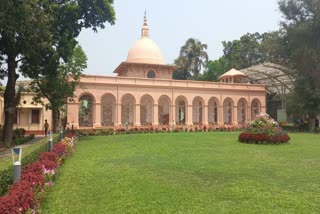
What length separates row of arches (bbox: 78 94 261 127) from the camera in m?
34.2

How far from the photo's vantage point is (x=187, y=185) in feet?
25.7

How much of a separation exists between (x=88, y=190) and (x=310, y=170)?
6208 millimetres

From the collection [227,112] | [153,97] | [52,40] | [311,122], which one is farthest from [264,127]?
[227,112]

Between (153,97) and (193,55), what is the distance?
17139mm

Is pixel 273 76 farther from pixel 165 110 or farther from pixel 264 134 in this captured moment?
pixel 264 134

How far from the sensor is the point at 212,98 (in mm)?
37781

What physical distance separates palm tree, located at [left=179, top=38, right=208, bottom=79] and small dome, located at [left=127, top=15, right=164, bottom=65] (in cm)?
901

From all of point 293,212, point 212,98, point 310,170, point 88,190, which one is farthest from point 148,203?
point 212,98

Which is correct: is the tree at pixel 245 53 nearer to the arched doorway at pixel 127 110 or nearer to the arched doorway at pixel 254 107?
the arched doorway at pixel 254 107

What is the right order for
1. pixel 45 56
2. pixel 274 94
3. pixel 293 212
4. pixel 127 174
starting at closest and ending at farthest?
pixel 293 212 → pixel 127 174 → pixel 45 56 → pixel 274 94

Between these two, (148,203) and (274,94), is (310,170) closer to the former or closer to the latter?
(148,203)

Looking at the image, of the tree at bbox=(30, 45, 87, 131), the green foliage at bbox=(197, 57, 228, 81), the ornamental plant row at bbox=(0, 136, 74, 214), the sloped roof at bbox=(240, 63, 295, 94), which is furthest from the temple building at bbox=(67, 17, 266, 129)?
the ornamental plant row at bbox=(0, 136, 74, 214)

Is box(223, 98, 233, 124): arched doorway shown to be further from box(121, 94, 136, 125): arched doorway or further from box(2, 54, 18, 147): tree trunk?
box(2, 54, 18, 147): tree trunk

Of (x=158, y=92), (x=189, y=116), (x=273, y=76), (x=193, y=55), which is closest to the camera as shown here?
(x=158, y=92)
